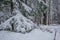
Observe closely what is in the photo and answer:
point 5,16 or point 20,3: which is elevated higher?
point 20,3

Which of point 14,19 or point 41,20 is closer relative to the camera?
point 14,19

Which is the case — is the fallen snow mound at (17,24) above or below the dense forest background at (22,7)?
below

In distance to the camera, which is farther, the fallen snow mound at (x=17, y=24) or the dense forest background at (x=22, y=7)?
the dense forest background at (x=22, y=7)

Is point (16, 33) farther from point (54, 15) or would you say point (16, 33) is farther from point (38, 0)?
point (54, 15)

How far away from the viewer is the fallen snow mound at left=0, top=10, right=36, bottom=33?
212 inches

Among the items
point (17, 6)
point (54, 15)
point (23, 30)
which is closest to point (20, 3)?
point (17, 6)

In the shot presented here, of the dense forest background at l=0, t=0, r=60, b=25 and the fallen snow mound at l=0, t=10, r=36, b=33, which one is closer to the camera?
the fallen snow mound at l=0, t=10, r=36, b=33

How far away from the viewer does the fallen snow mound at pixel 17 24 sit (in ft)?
17.7

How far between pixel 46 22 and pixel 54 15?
196 centimetres

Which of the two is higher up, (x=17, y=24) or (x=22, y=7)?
(x=22, y=7)

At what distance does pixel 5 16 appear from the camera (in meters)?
6.27

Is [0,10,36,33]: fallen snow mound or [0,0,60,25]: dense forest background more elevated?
[0,0,60,25]: dense forest background

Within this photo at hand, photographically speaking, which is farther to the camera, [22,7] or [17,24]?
[22,7]

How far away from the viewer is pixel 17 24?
5.46 m
